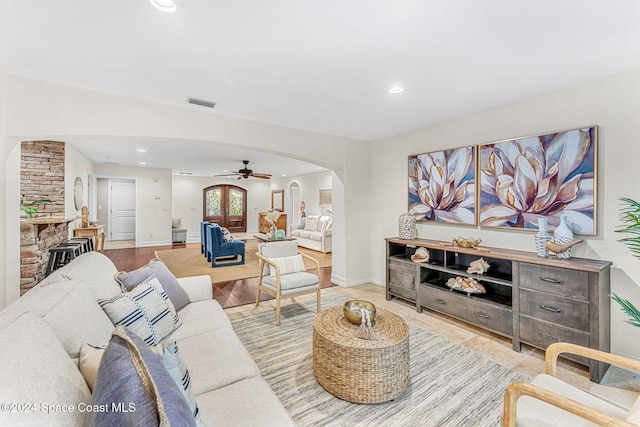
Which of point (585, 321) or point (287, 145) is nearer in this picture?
point (585, 321)

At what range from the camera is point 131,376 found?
0.77m

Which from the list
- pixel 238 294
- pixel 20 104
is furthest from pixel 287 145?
pixel 20 104

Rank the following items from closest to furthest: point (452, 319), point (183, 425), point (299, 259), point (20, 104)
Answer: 1. point (183, 425)
2. point (20, 104)
3. point (452, 319)
4. point (299, 259)

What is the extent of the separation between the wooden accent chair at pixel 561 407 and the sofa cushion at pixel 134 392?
131 cm

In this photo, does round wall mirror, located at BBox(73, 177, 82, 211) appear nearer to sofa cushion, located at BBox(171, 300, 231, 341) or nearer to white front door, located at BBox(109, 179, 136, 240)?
white front door, located at BBox(109, 179, 136, 240)

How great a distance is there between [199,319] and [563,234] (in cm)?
313

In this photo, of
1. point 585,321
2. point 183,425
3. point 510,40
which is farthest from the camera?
point 585,321

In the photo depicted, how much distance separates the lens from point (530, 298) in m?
2.50

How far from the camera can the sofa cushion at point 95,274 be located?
169 centimetres

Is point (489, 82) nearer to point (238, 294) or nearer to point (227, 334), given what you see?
point (227, 334)

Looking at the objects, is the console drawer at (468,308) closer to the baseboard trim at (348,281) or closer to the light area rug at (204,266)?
the baseboard trim at (348,281)

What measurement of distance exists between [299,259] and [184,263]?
12.4 ft

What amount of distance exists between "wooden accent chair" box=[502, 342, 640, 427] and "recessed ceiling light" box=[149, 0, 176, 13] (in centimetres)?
Result: 253

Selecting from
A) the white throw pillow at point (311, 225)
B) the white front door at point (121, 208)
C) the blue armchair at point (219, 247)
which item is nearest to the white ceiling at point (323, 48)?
the blue armchair at point (219, 247)
